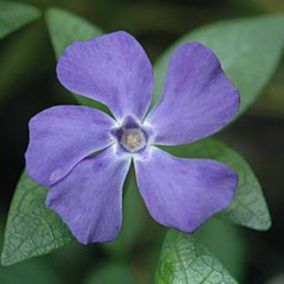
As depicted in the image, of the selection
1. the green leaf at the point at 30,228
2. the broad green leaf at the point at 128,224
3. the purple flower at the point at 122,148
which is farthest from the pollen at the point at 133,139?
the broad green leaf at the point at 128,224

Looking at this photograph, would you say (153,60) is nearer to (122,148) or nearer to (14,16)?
(14,16)

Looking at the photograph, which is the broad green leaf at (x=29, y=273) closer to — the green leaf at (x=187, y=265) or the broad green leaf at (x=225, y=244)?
the broad green leaf at (x=225, y=244)

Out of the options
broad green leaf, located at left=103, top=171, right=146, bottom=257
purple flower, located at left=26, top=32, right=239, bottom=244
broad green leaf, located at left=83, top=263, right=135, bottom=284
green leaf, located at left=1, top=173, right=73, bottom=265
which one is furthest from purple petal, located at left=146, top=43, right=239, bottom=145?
broad green leaf, located at left=83, top=263, right=135, bottom=284

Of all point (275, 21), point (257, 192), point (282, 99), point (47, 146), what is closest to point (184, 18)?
point (282, 99)

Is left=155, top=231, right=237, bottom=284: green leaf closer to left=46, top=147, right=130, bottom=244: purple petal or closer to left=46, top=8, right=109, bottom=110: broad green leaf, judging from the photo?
left=46, top=147, right=130, bottom=244: purple petal

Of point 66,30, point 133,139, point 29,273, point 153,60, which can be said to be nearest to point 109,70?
point 133,139
